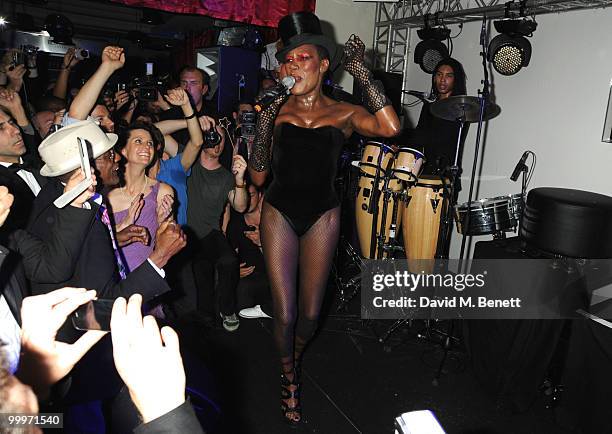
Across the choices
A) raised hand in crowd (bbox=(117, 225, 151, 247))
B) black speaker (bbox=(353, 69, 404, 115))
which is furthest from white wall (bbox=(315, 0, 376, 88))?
raised hand in crowd (bbox=(117, 225, 151, 247))

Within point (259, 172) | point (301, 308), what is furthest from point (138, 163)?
point (301, 308)

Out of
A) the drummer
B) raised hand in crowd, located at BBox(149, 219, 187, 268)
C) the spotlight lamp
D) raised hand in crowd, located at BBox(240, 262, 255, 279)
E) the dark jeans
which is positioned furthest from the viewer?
the drummer

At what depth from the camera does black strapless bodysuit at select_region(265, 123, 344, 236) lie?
2.44m

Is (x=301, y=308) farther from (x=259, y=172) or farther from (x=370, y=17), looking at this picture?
(x=370, y=17)

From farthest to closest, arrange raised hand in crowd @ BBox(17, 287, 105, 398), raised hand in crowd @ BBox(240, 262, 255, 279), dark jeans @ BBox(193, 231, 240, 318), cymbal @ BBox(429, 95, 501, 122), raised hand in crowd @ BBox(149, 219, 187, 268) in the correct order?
raised hand in crowd @ BBox(240, 262, 255, 279) < dark jeans @ BBox(193, 231, 240, 318) < cymbal @ BBox(429, 95, 501, 122) < raised hand in crowd @ BBox(149, 219, 187, 268) < raised hand in crowd @ BBox(17, 287, 105, 398)

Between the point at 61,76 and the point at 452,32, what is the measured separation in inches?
158

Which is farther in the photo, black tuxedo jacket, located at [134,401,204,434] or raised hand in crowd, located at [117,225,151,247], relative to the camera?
raised hand in crowd, located at [117,225,151,247]

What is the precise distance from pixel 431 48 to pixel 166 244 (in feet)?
14.1

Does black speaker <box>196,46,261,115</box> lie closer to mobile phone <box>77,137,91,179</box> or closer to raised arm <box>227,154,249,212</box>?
raised arm <box>227,154,249,212</box>

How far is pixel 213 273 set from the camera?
152 inches

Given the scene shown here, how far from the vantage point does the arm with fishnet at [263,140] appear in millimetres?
2547

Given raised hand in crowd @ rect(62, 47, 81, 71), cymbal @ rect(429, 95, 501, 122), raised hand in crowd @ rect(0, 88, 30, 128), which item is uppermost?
raised hand in crowd @ rect(62, 47, 81, 71)

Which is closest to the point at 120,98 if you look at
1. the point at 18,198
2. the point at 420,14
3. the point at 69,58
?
the point at 69,58

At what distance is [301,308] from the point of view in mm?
2607
